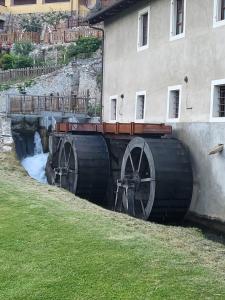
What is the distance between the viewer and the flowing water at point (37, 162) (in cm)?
2155

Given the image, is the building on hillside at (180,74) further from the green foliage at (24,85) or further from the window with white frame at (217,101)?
the green foliage at (24,85)

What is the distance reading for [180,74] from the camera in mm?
14219

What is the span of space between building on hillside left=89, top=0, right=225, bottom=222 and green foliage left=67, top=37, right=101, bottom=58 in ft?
48.4

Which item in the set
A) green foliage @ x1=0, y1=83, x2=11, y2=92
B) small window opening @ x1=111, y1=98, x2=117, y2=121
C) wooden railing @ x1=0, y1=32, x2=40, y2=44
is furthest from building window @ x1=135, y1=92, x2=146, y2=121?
wooden railing @ x1=0, y1=32, x2=40, y2=44

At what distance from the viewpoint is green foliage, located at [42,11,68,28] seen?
43.3 metres

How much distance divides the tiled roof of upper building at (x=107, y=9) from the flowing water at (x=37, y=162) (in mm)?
6115

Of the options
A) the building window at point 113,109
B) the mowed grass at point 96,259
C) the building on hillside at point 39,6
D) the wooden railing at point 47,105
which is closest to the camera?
the mowed grass at point 96,259

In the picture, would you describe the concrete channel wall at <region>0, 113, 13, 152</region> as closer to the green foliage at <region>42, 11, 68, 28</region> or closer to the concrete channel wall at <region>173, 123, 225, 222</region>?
the concrete channel wall at <region>173, 123, 225, 222</region>

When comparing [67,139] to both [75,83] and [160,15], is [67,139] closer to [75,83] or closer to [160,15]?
[160,15]

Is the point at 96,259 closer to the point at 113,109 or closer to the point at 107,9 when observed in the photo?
the point at 113,109

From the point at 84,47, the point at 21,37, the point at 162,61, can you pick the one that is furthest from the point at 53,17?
the point at 162,61

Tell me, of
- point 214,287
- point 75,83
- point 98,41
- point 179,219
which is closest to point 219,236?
point 179,219

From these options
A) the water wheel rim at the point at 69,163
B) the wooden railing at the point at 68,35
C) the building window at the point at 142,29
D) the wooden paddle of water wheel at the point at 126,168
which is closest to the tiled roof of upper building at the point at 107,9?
the building window at the point at 142,29

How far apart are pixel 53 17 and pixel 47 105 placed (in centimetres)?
2025
